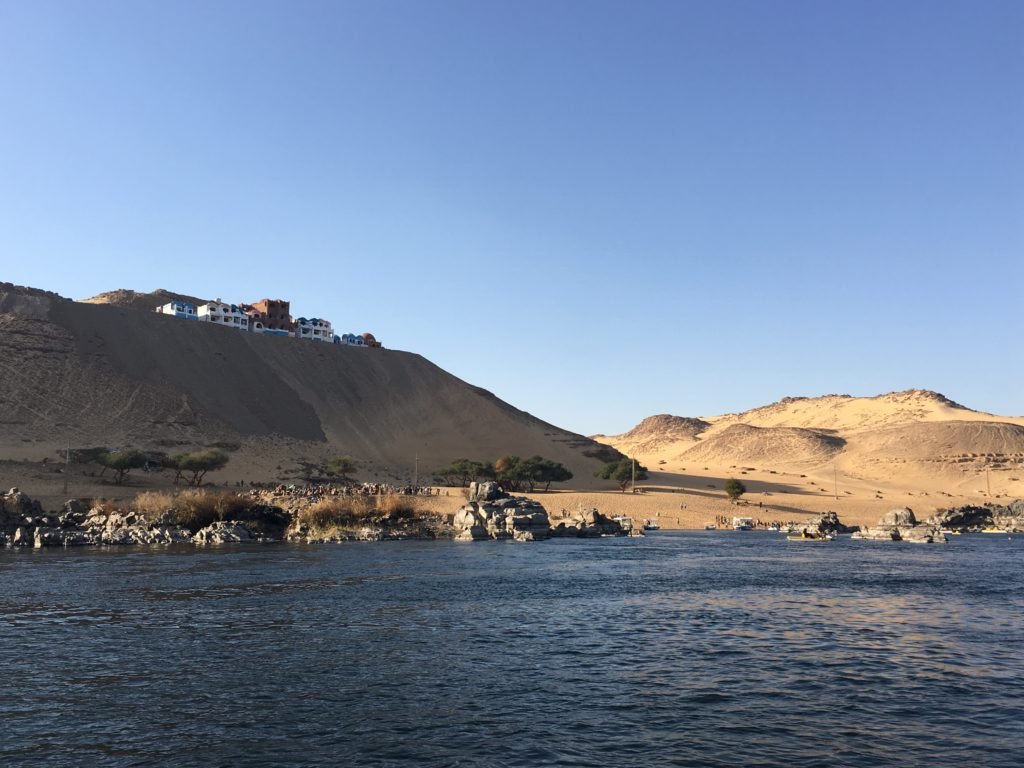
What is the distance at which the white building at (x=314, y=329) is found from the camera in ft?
628

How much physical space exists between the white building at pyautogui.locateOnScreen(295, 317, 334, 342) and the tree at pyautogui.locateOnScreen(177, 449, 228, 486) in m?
92.2

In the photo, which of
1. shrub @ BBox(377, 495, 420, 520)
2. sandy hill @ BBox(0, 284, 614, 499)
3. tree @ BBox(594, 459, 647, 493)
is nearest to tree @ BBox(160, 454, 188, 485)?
sandy hill @ BBox(0, 284, 614, 499)

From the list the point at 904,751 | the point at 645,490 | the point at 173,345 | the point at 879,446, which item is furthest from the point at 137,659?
the point at 879,446

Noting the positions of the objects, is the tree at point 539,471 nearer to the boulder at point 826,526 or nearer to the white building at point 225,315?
the boulder at point 826,526

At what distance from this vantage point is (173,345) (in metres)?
147

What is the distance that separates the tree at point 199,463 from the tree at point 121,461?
4.78 metres

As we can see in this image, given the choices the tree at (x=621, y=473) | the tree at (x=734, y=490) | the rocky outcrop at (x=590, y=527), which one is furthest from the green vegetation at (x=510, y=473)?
the rocky outcrop at (x=590, y=527)

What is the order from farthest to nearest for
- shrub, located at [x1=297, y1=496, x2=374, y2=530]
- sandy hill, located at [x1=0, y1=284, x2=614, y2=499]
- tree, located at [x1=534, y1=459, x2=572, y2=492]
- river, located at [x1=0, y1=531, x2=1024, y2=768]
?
1. tree, located at [x1=534, y1=459, x2=572, y2=492]
2. sandy hill, located at [x1=0, y1=284, x2=614, y2=499]
3. shrub, located at [x1=297, y1=496, x2=374, y2=530]
4. river, located at [x1=0, y1=531, x2=1024, y2=768]

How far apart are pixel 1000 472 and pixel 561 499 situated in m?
90.8

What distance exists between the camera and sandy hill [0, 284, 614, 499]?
114 meters

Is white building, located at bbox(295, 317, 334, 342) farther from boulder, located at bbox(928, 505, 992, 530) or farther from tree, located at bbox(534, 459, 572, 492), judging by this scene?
boulder, located at bbox(928, 505, 992, 530)

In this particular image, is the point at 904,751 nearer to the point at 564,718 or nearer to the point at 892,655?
the point at 564,718

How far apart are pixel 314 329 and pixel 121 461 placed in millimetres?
106103

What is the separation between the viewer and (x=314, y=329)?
193750mm
